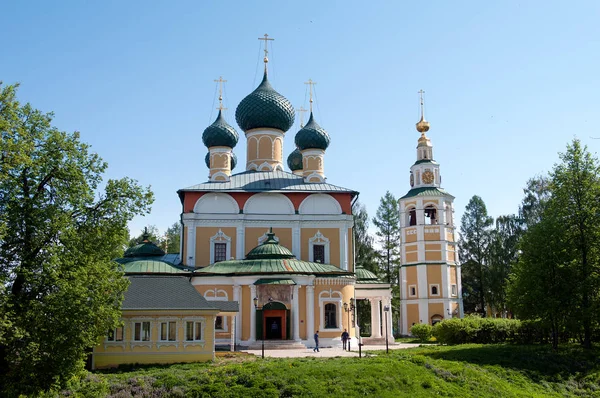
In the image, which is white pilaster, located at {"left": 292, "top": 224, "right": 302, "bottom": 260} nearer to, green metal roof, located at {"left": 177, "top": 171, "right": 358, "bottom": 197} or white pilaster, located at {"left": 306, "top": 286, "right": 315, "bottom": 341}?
green metal roof, located at {"left": 177, "top": 171, "right": 358, "bottom": 197}

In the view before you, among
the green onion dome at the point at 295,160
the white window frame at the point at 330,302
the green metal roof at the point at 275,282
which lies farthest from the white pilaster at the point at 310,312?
the green onion dome at the point at 295,160

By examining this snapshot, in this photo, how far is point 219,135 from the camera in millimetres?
37625

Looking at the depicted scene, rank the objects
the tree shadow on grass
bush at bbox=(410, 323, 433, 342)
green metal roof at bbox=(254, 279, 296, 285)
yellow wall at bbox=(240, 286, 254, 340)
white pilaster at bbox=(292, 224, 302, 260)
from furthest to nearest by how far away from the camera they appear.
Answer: bush at bbox=(410, 323, 433, 342)
white pilaster at bbox=(292, 224, 302, 260)
yellow wall at bbox=(240, 286, 254, 340)
green metal roof at bbox=(254, 279, 296, 285)
the tree shadow on grass

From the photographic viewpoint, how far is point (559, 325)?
23859 mm

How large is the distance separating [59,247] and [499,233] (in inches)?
1416

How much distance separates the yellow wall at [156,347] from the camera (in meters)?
20.5

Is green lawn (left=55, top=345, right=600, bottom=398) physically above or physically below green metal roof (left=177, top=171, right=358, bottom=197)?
below

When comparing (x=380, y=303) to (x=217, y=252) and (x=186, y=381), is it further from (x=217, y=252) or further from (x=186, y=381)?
(x=186, y=381)

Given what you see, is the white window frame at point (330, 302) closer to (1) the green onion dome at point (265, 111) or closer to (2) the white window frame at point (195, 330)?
(2) the white window frame at point (195, 330)

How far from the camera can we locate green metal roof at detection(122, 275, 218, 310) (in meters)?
21.0

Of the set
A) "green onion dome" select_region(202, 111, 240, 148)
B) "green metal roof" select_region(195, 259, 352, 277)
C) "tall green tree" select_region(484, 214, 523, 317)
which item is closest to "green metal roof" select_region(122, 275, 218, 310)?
"green metal roof" select_region(195, 259, 352, 277)

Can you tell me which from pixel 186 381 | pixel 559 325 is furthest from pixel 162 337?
pixel 559 325

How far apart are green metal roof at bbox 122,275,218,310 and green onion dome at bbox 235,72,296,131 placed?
16432 mm

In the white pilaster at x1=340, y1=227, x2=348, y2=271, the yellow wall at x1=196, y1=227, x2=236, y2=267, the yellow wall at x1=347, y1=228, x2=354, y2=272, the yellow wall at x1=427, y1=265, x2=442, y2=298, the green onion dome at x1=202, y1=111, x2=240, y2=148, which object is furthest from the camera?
the yellow wall at x1=427, y1=265, x2=442, y2=298
